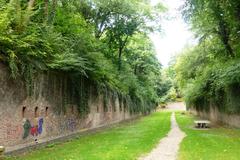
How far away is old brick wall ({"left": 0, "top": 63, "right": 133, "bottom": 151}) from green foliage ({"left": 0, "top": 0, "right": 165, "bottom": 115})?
465mm

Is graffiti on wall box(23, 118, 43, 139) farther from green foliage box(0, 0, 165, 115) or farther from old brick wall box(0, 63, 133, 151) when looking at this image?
green foliage box(0, 0, 165, 115)

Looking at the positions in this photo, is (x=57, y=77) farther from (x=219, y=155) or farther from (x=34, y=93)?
(x=219, y=155)

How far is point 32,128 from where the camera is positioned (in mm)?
14953

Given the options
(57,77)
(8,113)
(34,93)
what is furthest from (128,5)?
(8,113)

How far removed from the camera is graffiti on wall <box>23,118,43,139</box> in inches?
564

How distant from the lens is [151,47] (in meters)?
49.0

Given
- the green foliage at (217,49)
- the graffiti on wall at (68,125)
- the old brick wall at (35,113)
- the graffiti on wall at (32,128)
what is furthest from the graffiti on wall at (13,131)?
the green foliage at (217,49)

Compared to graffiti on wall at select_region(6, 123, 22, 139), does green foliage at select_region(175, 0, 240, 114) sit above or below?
above

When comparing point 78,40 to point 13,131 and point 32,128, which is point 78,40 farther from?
point 13,131

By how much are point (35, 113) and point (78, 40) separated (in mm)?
5425

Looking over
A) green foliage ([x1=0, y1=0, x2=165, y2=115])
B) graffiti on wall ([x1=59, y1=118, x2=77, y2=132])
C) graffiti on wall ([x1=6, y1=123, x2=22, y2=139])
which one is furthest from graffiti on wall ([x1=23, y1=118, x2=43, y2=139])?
graffiti on wall ([x1=59, y1=118, x2=77, y2=132])

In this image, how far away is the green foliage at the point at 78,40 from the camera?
13.2 meters

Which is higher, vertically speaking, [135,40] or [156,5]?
[156,5]

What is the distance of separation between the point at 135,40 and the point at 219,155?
28.5 metres
